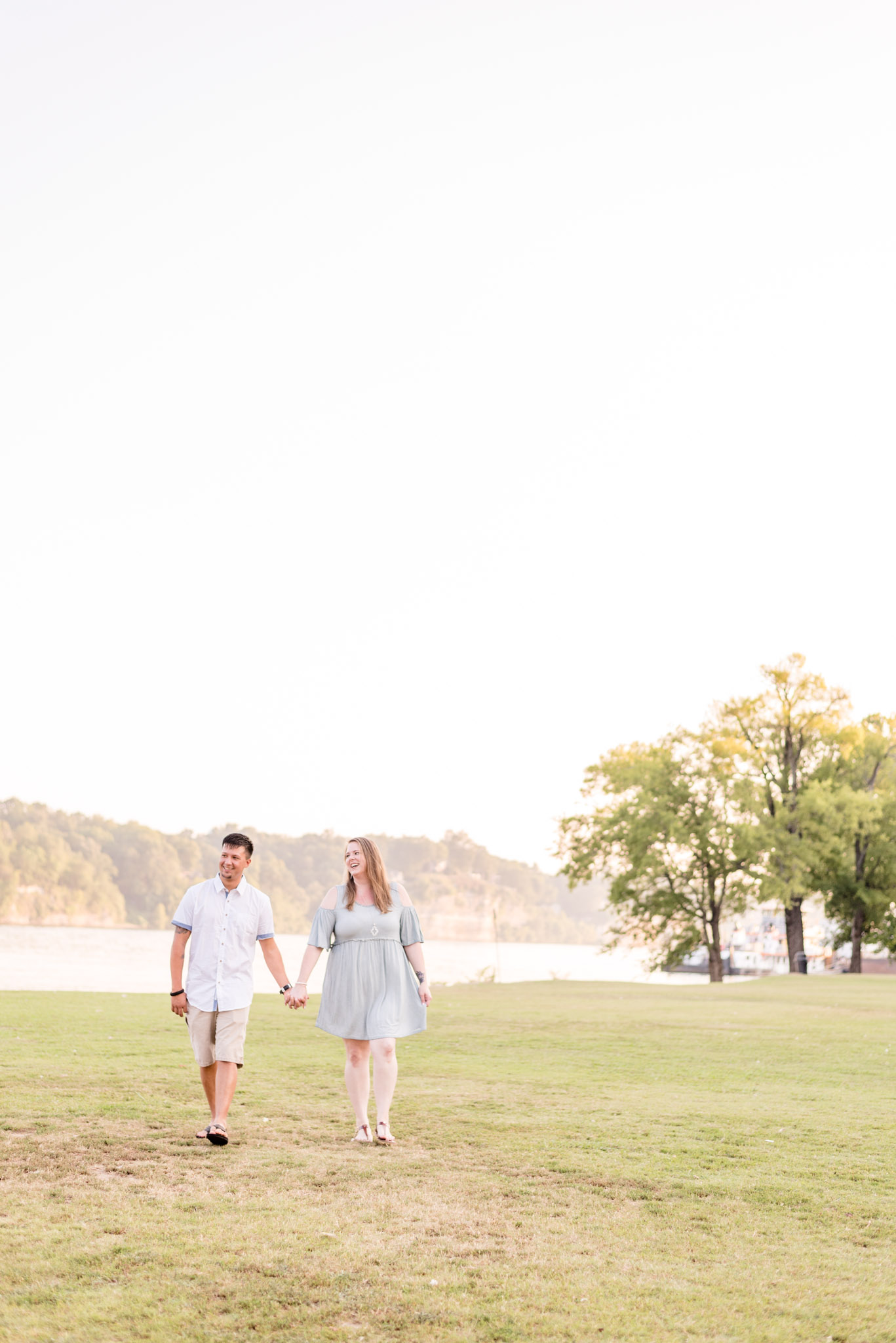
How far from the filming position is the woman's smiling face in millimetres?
8484

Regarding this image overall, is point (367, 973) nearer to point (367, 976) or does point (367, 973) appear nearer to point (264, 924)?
point (367, 976)

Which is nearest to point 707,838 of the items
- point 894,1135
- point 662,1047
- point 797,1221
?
point 662,1047

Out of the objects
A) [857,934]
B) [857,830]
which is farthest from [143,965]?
[857,830]

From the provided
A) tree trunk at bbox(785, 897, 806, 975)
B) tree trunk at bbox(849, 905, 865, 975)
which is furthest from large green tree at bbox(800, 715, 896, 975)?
tree trunk at bbox(785, 897, 806, 975)

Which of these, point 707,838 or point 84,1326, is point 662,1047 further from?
point 707,838

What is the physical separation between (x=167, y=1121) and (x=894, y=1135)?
5.74 m

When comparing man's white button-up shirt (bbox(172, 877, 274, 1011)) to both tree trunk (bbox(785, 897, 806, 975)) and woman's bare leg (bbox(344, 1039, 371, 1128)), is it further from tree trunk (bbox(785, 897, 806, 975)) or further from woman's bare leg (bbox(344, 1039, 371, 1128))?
tree trunk (bbox(785, 897, 806, 975))

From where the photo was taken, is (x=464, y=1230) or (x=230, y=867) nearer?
(x=464, y=1230)

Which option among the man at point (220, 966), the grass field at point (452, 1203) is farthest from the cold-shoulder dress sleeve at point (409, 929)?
the grass field at point (452, 1203)

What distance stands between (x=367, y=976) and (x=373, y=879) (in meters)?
0.71

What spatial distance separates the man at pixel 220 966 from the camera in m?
8.23

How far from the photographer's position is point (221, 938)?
8.35 metres

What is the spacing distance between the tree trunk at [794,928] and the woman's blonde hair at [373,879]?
38.0m

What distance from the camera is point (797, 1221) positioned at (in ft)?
21.6
